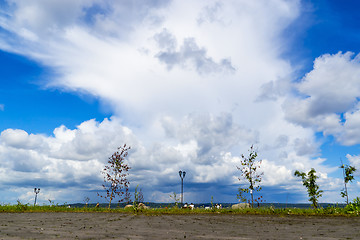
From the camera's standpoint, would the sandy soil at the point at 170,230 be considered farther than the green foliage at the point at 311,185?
No

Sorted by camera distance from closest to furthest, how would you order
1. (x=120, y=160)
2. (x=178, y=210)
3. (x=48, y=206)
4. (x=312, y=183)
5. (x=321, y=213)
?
(x=321, y=213), (x=178, y=210), (x=48, y=206), (x=312, y=183), (x=120, y=160)

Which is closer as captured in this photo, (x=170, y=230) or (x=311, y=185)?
(x=170, y=230)

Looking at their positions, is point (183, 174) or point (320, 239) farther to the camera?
point (183, 174)

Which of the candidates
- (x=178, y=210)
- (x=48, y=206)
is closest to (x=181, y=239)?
(x=178, y=210)

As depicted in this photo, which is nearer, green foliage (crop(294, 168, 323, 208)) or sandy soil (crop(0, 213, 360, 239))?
sandy soil (crop(0, 213, 360, 239))

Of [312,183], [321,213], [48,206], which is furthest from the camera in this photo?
[312,183]

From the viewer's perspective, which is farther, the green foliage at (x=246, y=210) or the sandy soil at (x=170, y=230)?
the green foliage at (x=246, y=210)

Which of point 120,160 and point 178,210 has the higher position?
point 120,160

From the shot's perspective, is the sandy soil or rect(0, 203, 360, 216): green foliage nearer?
the sandy soil

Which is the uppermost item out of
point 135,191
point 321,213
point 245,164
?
point 245,164

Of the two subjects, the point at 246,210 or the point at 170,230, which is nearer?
the point at 170,230

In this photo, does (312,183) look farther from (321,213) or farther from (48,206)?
(48,206)

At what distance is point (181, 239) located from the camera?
7012 mm

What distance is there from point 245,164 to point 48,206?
16.5 m
